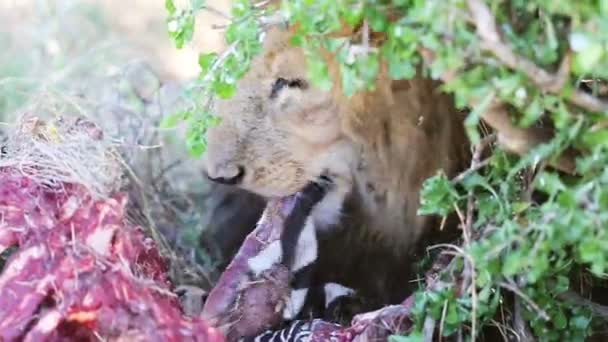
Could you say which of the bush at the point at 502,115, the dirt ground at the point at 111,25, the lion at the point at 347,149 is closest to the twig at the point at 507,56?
the bush at the point at 502,115

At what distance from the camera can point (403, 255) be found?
1602 mm

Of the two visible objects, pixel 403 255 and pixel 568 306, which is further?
pixel 403 255

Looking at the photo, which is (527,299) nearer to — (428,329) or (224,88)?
(428,329)

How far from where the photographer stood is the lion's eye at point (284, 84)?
1.38 meters

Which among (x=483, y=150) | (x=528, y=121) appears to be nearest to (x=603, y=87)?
(x=483, y=150)

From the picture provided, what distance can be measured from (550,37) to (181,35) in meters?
0.40

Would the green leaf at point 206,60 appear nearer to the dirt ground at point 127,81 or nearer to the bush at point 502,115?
the bush at point 502,115

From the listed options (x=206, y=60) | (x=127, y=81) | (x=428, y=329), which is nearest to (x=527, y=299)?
(x=428, y=329)

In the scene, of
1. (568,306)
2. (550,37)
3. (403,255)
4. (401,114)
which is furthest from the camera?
(403,255)

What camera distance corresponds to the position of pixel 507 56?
910 millimetres

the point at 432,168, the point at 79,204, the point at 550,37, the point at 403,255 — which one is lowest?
the point at 403,255

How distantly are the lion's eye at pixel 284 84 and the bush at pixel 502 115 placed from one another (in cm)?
18

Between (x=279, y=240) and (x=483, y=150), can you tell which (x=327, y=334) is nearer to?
(x=279, y=240)

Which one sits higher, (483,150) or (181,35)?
(181,35)
